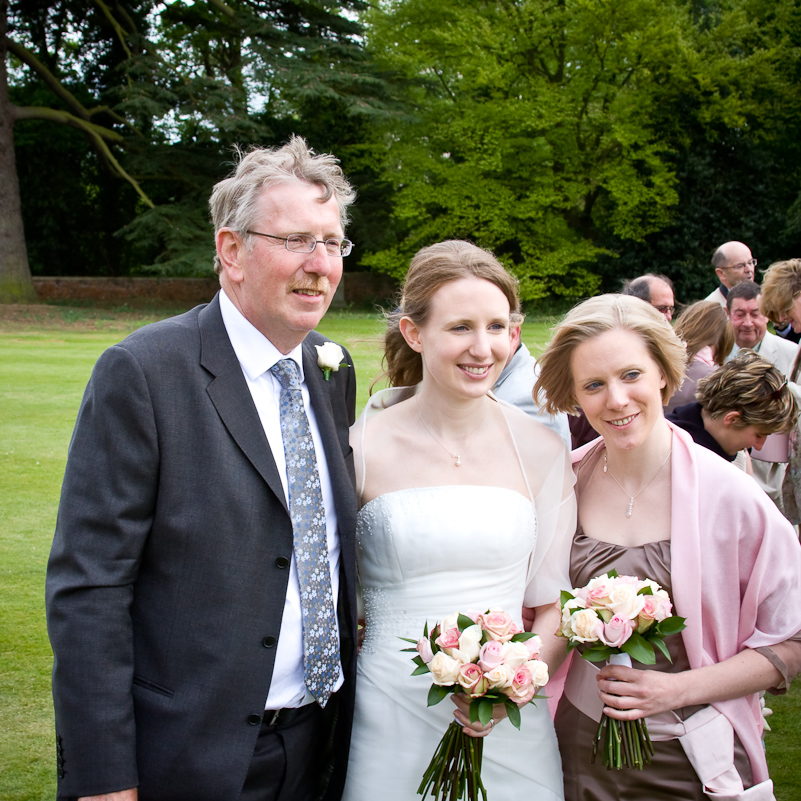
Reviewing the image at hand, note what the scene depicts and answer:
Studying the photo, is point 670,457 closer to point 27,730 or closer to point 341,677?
point 341,677

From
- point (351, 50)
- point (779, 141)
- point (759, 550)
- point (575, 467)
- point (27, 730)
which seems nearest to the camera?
point (759, 550)

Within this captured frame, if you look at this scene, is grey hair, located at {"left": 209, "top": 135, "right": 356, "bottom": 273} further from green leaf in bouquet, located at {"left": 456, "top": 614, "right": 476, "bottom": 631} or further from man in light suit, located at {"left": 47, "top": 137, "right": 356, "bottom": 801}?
green leaf in bouquet, located at {"left": 456, "top": 614, "right": 476, "bottom": 631}

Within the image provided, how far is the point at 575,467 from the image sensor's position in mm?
3465

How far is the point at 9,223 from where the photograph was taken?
29.6 metres

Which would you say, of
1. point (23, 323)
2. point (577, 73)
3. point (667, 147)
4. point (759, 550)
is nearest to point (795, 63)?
point (667, 147)

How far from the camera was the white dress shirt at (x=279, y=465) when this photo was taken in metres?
2.71

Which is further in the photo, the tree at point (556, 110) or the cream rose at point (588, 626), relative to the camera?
the tree at point (556, 110)

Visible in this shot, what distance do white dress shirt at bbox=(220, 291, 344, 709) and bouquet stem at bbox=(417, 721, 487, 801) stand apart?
0.41 metres

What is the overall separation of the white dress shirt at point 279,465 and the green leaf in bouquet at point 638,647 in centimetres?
96

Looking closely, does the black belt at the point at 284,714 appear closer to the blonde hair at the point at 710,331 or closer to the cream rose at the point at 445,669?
the cream rose at the point at 445,669

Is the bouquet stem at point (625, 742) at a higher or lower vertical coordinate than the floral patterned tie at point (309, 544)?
lower

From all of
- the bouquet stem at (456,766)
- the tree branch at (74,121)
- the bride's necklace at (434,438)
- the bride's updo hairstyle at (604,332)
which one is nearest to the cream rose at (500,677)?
the bouquet stem at (456,766)

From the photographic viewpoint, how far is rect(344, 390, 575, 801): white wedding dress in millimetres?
3041

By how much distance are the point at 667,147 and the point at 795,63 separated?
5437 millimetres
